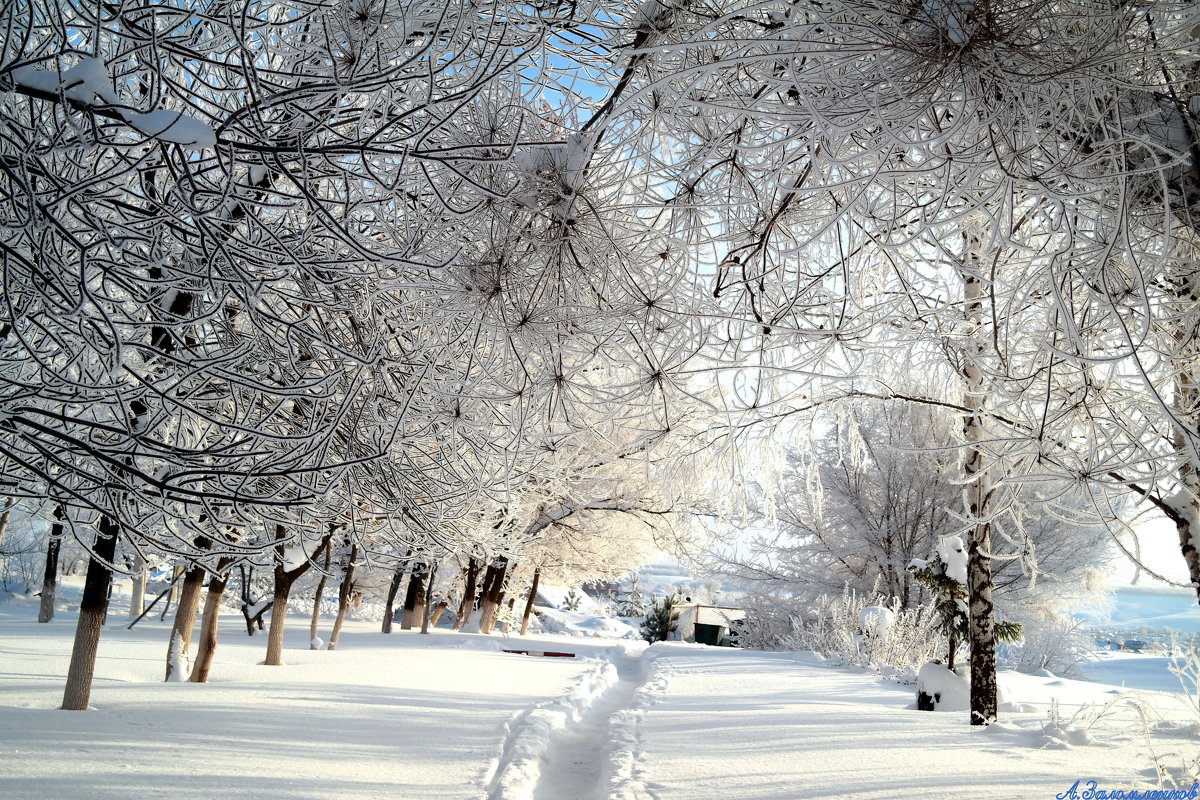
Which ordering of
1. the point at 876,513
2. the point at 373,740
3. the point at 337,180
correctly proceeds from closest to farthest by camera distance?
the point at 337,180
the point at 373,740
the point at 876,513

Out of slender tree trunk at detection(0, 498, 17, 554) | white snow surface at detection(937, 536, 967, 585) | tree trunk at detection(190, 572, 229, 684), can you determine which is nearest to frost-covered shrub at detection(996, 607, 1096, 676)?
white snow surface at detection(937, 536, 967, 585)

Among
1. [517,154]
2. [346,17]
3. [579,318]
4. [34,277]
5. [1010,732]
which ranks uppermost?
[346,17]

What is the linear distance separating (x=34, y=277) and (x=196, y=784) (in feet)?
11.4

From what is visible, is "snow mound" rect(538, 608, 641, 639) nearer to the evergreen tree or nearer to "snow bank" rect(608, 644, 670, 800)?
the evergreen tree

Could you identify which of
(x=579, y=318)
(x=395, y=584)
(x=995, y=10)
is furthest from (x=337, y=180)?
(x=395, y=584)

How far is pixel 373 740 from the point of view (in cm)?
611

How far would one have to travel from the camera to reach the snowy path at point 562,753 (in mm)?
5363

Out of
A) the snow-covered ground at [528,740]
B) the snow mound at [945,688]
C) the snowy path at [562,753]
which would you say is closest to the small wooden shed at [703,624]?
the snow mound at [945,688]

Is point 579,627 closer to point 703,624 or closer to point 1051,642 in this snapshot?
point 703,624

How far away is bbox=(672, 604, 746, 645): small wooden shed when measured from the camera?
3209 cm

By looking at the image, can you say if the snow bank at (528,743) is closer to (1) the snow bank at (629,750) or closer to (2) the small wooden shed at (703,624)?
(1) the snow bank at (629,750)

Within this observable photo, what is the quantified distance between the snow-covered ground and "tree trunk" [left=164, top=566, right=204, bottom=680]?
0.50m

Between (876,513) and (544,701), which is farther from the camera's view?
(876,513)

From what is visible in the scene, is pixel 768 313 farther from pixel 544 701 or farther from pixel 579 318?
pixel 544 701
